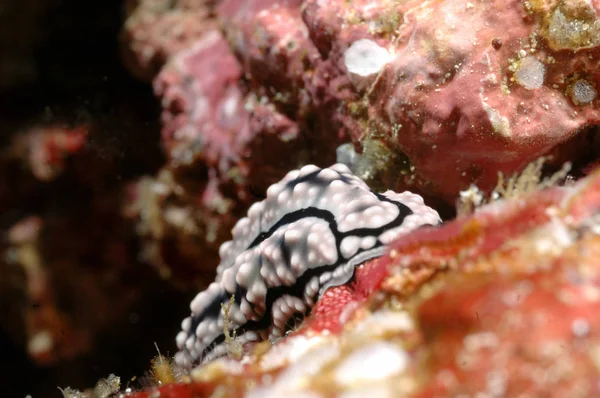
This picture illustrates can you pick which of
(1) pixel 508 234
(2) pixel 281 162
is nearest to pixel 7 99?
(2) pixel 281 162

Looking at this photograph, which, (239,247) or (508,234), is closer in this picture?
(508,234)

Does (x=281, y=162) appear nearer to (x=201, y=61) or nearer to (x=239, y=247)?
(x=239, y=247)

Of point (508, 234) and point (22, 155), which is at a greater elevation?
point (508, 234)

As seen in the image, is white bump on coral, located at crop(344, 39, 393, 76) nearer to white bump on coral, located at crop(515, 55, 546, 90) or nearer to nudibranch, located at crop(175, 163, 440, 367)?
nudibranch, located at crop(175, 163, 440, 367)

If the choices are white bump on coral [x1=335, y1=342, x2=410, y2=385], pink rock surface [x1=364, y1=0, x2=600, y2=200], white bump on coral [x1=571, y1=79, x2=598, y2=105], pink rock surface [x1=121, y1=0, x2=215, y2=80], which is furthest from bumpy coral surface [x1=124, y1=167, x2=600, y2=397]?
pink rock surface [x1=121, y1=0, x2=215, y2=80]

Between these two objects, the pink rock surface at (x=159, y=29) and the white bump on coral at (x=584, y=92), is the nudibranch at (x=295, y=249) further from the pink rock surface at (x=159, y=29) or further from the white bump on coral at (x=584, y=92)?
the pink rock surface at (x=159, y=29)

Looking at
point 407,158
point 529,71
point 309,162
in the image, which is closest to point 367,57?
point 407,158

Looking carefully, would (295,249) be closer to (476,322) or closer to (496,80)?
(496,80)
